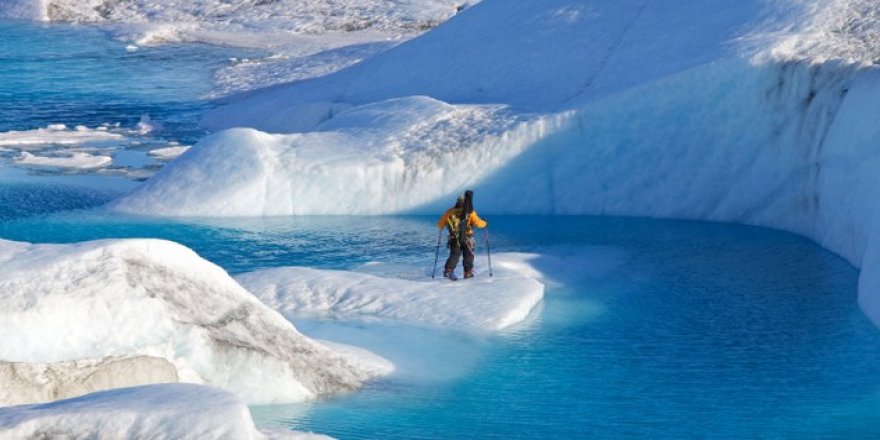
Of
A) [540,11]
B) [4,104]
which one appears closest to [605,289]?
[540,11]

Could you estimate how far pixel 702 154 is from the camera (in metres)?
22.3

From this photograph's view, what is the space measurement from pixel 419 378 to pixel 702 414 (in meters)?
2.61

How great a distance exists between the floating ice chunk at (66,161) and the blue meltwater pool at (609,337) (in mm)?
4873

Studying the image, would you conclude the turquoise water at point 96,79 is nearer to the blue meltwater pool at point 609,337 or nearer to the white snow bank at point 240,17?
the white snow bank at point 240,17

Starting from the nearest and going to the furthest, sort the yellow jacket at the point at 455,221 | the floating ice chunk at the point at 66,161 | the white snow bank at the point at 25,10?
1. the yellow jacket at the point at 455,221
2. the floating ice chunk at the point at 66,161
3. the white snow bank at the point at 25,10

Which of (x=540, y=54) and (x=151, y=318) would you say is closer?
(x=151, y=318)

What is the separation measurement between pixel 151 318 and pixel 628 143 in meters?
13.1

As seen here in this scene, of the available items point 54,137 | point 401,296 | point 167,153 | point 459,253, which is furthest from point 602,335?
point 54,137

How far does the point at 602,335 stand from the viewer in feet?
48.9

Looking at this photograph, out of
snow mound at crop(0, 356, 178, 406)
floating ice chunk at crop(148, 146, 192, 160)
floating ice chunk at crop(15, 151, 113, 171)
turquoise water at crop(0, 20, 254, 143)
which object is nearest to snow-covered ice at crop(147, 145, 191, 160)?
floating ice chunk at crop(148, 146, 192, 160)

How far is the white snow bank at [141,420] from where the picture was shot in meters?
7.96

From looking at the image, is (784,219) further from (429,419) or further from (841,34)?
(429,419)

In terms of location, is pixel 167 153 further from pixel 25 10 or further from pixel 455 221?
pixel 25 10

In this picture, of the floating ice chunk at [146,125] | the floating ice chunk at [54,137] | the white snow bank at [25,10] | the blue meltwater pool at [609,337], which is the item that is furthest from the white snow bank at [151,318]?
the white snow bank at [25,10]
